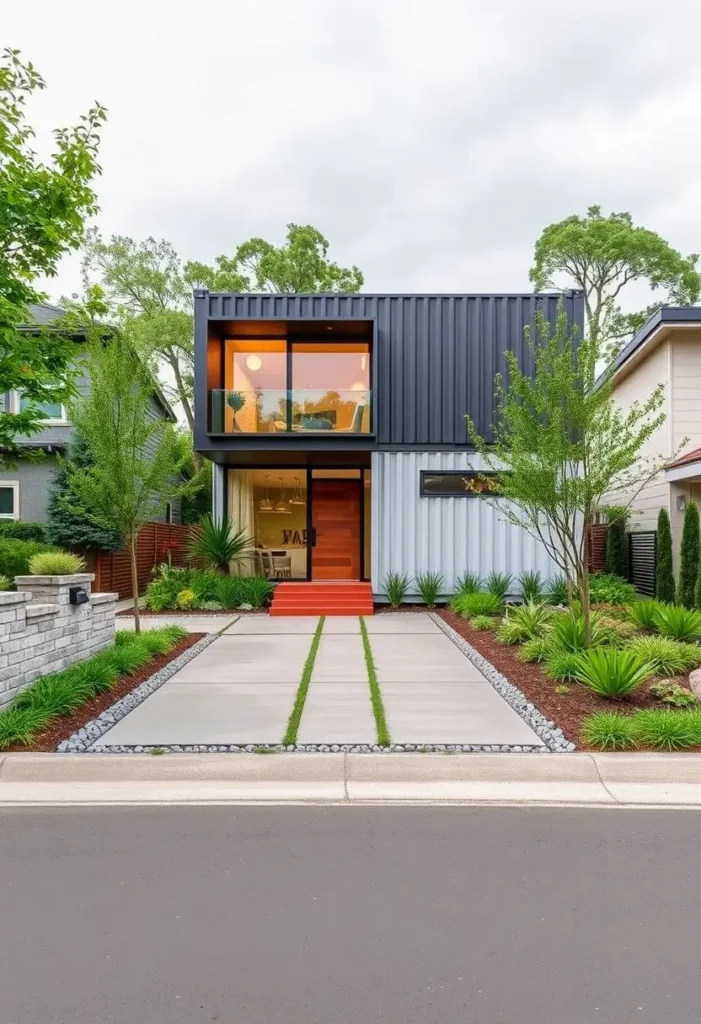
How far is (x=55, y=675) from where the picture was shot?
20.3 feet

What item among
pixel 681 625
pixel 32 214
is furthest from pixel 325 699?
pixel 32 214

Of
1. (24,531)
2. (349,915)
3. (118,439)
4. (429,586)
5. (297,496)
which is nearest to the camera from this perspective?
(349,915)

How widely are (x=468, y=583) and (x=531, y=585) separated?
4.09 ft

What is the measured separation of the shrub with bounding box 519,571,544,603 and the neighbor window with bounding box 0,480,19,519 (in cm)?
1237

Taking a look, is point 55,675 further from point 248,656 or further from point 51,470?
point 51,470

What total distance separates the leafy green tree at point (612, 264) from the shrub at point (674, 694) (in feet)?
76.1

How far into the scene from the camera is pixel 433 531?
13469 millimetres

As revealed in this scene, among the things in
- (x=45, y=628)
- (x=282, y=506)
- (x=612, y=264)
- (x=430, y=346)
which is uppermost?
(x=612, y=264)

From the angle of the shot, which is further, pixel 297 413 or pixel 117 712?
pixel 297 413

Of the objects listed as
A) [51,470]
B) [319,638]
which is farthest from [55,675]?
[51,470]

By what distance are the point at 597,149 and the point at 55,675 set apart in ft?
75.0

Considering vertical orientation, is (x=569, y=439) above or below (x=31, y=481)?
below

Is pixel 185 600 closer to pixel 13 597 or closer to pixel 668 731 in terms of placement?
pixel 13 597

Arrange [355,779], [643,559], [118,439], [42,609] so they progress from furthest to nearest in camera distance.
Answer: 1. [643,559]
2. [118,439]
3. [42,609]
4. [355,779]
